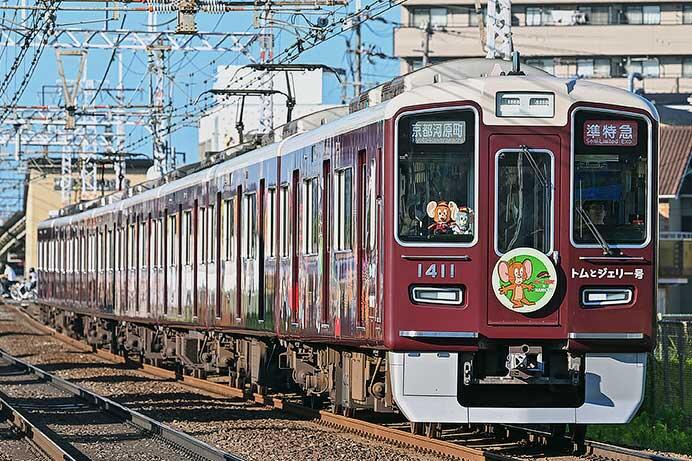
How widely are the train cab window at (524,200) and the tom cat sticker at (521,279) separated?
8cm

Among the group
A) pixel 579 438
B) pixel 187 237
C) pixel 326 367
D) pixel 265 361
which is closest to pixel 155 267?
pixel 187 237

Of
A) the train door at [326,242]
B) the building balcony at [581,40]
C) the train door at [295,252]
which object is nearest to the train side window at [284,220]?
the train door at [295,252]

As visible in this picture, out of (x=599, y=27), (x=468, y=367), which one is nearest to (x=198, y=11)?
(x=468, y=367)

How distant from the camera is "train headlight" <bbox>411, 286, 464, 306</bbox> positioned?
405 inches

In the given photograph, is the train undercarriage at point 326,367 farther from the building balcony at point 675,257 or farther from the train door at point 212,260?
the building balcony at point 675,257

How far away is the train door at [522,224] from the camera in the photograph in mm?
10297

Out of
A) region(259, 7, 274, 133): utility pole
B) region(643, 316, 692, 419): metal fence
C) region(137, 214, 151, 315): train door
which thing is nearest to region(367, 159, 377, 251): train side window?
region(643, 316, 692, 419): metal fence

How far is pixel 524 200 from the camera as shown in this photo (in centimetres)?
1041

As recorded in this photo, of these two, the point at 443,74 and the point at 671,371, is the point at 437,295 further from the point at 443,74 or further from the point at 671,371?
the point at 671,371

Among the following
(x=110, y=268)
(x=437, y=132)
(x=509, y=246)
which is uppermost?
(x=437, y=132)

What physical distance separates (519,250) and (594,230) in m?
0.57

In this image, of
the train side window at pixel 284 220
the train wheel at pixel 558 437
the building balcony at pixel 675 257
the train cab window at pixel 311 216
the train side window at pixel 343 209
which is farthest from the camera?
the building balcony at pixel 675 257

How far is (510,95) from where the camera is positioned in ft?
34.4

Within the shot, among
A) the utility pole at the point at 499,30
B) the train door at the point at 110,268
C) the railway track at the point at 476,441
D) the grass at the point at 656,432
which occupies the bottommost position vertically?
the grass at the point at 656,432
